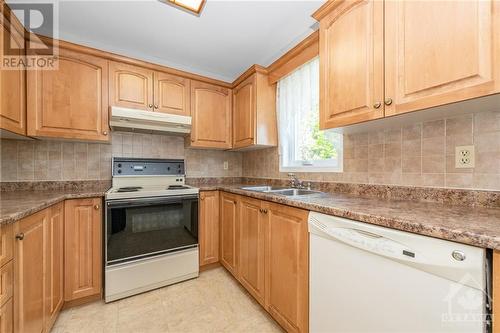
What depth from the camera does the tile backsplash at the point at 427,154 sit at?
99 cm

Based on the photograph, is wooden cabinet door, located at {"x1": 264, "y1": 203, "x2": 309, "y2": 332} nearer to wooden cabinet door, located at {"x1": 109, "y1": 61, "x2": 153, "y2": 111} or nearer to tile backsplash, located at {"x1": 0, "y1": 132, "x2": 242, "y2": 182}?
tile backsplash, located at {"x1": 0, "y1": 132, "x2": 242, "y2": 182}

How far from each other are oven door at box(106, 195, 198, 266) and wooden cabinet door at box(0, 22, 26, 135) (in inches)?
A: 33.8

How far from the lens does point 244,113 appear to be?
2.40 meters

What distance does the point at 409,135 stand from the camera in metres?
1.26

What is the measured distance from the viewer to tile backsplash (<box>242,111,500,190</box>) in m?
0.99

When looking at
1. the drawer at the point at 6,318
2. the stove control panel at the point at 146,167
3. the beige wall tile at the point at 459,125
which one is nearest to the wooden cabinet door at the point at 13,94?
the stove control panel at the point at 146,167

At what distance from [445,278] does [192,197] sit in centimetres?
183

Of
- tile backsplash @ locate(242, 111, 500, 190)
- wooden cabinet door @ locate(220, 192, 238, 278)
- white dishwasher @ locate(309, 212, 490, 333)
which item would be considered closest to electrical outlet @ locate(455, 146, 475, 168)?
tile backsplash @ locate(242, 111, 500, 190)

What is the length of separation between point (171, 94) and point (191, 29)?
681mm

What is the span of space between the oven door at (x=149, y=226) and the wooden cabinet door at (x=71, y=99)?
2.49 feet

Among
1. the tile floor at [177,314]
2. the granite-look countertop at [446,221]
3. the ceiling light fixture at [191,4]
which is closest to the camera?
the granite-look countertop at [446,221]

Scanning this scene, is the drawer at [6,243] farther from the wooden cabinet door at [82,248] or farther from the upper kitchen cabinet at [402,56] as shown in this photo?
the upper kitchen cabinet at [402,56]

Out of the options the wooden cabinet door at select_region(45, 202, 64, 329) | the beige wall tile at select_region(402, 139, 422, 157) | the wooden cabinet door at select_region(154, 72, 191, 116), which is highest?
the wooden cabinet door at select_region(154, 72, 191, 116)

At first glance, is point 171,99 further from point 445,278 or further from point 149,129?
point 445,278
